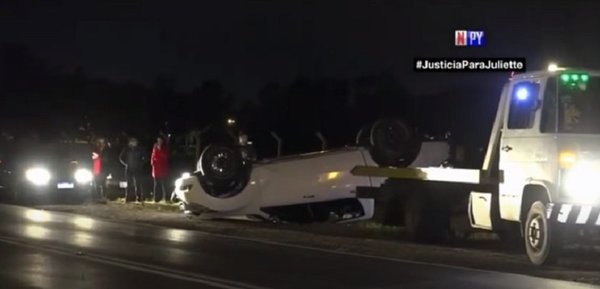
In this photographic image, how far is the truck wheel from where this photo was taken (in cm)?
1241

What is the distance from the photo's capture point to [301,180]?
58.5 feet

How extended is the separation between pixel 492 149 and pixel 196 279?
512 centimetres

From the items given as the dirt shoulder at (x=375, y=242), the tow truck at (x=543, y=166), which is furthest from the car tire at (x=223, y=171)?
the tow truck at (x=543, y=166)

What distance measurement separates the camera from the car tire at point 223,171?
18.4 meters

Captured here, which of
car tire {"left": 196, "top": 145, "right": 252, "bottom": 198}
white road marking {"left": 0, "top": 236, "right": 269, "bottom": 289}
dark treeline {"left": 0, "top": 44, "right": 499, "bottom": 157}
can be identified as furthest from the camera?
dark treeline {"left": 0, "top": 44, "right": 499, "bottom": 157}

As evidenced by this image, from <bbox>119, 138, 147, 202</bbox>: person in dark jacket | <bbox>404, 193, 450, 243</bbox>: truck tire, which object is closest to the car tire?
<bbox>404, 193, 450, 243</bbox>: truck tire

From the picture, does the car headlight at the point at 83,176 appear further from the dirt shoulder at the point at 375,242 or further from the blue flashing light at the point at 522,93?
the blue flashing light at the point at 522,93

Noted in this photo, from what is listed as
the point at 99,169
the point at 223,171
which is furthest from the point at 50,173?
the point at 223,171

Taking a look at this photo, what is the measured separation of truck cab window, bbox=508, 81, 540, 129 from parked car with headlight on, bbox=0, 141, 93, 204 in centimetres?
1455

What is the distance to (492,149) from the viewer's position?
14039 mm

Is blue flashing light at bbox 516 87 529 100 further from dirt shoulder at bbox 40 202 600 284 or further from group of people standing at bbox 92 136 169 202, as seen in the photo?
group of people standing at bbox 92 136 169 202

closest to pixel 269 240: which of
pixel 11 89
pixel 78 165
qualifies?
pixel 78 165

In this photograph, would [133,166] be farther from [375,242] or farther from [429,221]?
[429,221]

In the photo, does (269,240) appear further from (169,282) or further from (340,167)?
(169,282)
